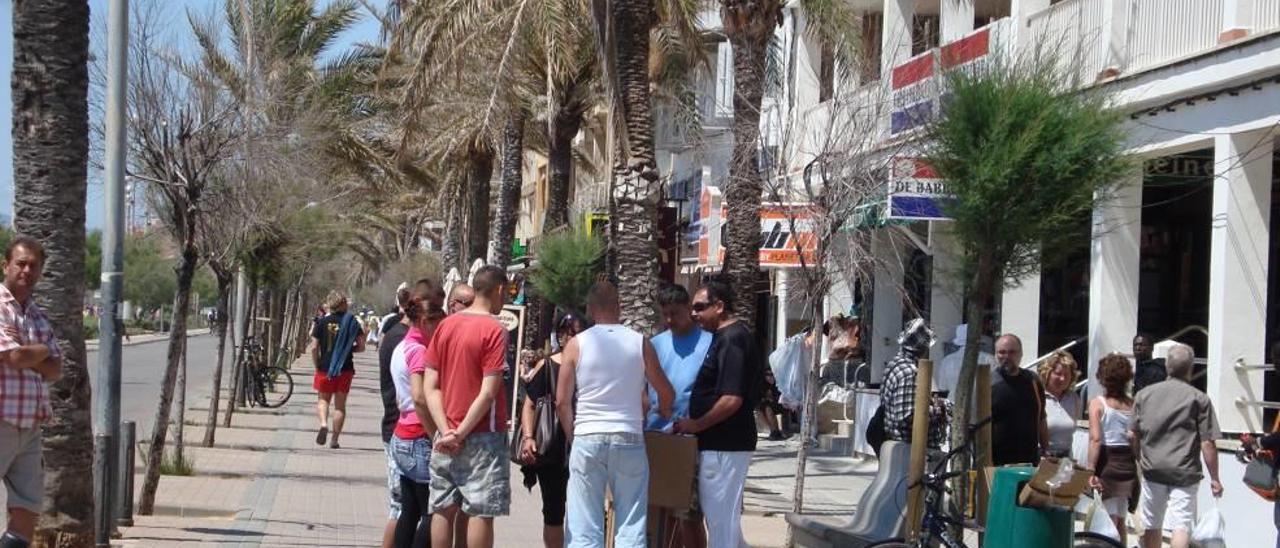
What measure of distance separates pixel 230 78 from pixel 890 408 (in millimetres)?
8594

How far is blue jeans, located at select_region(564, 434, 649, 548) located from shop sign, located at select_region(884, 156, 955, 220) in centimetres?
277

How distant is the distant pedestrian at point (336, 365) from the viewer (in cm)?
1994

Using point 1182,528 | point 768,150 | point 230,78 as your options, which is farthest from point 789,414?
point 1182,528

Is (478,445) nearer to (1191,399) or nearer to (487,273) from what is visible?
(487,273)

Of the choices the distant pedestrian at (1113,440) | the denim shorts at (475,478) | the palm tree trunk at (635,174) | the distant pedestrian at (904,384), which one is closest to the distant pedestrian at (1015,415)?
the distant pedestrian at (904,384)

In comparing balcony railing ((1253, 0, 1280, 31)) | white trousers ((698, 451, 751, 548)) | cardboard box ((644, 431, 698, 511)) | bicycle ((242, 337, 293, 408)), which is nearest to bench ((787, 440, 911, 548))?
white trousers ((698, 451, 751, 548))

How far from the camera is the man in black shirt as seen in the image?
29.5ft

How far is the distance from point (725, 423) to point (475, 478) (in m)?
1.45

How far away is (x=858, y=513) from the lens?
9.73 m

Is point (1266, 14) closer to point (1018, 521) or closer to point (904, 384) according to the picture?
point (904, 384)

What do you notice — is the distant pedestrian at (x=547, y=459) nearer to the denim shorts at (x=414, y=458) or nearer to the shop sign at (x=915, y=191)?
the denim shorts at (x=414, y=458)

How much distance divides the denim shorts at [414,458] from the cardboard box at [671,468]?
1263 mm

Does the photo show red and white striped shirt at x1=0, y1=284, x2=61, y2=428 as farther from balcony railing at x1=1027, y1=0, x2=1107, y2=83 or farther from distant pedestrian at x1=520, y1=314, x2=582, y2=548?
balcony railing at x1=1027, y1=0, x2=1107, y2=83

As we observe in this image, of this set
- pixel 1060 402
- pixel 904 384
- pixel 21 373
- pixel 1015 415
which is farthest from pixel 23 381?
pixel 1060 402
